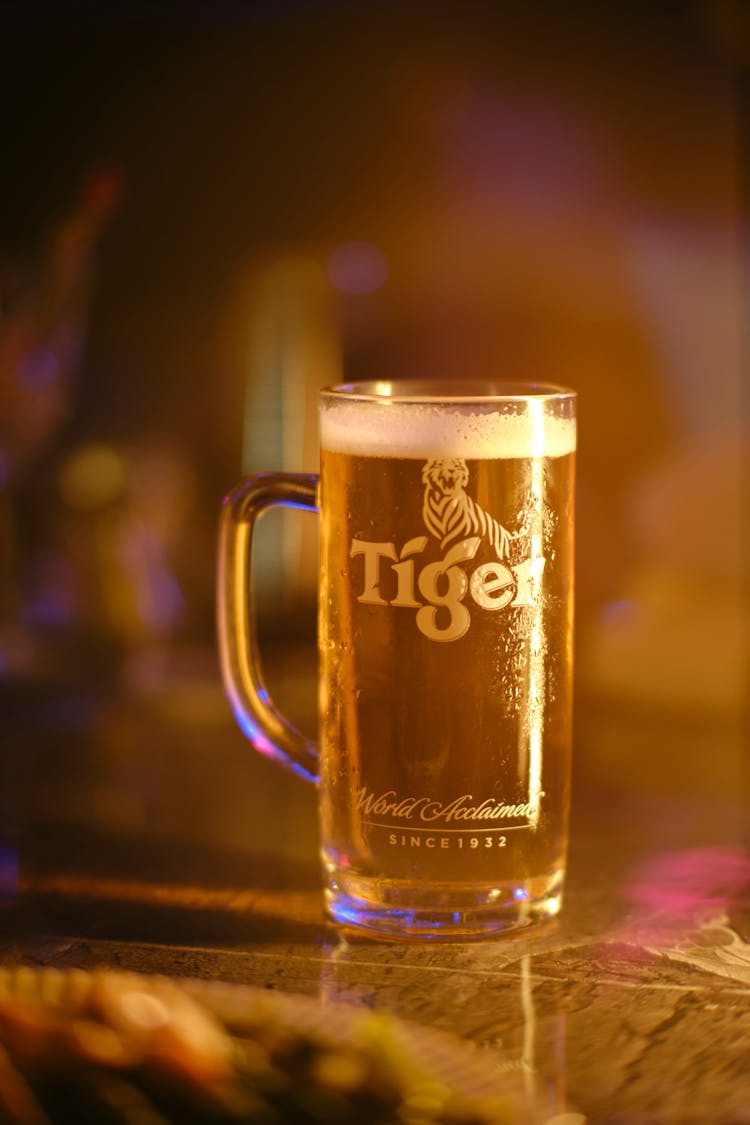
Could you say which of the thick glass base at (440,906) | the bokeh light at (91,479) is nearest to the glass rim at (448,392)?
the thick glass base at (440,906)

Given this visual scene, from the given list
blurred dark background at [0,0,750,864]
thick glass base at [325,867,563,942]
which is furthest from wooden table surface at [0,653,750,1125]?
blurred dark background at [0,0,750,864]

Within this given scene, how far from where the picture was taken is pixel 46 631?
5.19ft

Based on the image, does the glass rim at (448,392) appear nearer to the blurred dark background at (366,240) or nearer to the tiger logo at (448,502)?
the tiger logo at (448,502)

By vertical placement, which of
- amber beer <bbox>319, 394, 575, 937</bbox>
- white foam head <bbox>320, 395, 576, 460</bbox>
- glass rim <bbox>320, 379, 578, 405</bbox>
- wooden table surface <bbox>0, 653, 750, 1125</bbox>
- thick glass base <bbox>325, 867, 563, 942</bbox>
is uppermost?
glass rim <bbox>320, 379, 578, 405</bbox>

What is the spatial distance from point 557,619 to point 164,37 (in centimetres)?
122

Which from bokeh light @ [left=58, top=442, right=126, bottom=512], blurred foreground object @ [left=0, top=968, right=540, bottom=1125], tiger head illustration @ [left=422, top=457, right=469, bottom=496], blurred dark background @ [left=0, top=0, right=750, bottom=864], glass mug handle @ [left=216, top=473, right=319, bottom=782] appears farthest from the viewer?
blurred dark background @ [left=0, top=0, right=750, bottom=864]

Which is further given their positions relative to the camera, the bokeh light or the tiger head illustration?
the bokeh light

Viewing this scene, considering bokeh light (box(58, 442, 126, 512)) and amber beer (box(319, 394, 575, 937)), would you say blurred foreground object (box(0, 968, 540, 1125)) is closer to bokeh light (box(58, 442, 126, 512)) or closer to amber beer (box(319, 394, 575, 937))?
amber beer (box(319, 394, 575, 937))

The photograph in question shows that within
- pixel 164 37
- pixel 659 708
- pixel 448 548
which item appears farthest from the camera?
pixel 164 37

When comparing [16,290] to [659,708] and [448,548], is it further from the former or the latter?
[448,548]

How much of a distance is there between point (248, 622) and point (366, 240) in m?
1.04

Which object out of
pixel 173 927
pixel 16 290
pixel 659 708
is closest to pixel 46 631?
pixel 16 290

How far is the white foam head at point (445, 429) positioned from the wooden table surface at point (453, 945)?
10.9 inches

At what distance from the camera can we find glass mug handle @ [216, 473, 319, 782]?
2.96 ft
